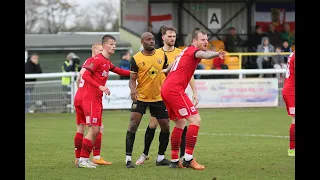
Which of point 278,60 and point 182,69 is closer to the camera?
point 182,69

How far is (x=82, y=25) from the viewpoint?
42625 mm

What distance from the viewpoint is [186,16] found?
1357 inches

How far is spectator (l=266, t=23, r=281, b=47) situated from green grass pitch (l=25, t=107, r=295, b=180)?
8890 mm

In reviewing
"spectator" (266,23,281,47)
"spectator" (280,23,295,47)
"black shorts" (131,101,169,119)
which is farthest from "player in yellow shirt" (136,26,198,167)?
"spectator" (280,23,295,47)

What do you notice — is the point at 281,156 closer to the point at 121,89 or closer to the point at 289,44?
the point at 121,89

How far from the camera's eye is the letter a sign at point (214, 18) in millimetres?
34656

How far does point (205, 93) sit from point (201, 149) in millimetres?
11260

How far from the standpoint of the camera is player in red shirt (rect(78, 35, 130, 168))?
471 inches

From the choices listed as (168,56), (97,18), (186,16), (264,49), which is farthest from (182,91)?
(97,18)

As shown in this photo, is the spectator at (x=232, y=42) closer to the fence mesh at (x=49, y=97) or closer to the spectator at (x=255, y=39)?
the spectator at (x=255, y=39)

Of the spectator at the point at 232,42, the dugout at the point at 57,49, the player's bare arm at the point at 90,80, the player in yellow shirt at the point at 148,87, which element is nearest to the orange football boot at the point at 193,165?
the player in yellow shirt at the point at 148,87

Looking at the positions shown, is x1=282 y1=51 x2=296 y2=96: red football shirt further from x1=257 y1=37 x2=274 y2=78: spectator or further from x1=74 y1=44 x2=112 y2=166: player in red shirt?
x1=257 y1=37 x2=274 y2=78: spectator

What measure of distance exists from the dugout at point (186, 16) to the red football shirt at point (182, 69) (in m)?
21.4

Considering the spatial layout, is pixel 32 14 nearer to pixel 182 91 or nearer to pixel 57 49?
pixel 57 49
